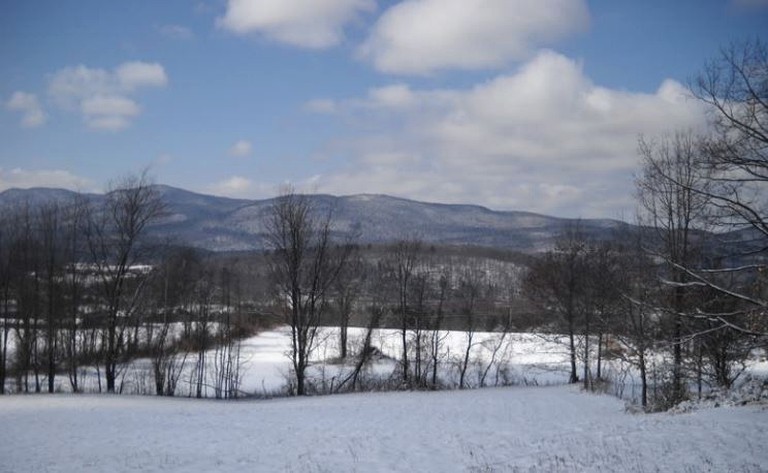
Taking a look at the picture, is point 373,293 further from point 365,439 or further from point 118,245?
point 365,439

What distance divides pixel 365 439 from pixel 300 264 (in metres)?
16.2

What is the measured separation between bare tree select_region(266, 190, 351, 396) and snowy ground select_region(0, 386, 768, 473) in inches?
243

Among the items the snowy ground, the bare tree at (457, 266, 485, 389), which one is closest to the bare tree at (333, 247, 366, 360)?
the bare tree at (457, 266, 485, 389)

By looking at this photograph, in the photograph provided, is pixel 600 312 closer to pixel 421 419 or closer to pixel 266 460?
pixel 421 419

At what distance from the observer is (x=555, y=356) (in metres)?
48.1

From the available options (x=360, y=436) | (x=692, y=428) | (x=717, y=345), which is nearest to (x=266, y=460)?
(x=360, y=436)

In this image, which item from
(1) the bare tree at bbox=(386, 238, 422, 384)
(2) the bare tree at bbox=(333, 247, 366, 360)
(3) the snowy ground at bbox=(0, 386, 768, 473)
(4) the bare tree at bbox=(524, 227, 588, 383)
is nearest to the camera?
(3) the snowy ground at bbox=(0, 386, 768, 473)

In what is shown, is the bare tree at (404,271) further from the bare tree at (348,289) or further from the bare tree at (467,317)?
the bare tree at (467,317)

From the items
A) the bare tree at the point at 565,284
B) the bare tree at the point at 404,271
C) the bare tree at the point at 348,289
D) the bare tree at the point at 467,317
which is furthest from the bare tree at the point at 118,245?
the bare tree at the point at 565,284

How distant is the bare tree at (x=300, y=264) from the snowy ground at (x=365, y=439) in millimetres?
6180

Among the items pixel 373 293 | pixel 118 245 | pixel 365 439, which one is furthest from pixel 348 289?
pixel 365 439

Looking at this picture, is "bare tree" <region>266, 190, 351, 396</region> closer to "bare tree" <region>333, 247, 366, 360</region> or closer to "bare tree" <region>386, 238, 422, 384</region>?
"bare tree" <region>333, 247, 366, 360</region>

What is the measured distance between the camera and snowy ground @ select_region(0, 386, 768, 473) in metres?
10.9

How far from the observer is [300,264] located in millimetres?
30125
